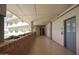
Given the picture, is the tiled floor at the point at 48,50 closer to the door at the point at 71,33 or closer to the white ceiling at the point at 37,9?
the door at the point at 71,33

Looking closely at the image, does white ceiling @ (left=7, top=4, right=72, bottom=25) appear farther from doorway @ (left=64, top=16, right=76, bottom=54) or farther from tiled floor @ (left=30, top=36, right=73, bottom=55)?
tiled floor @ (left=30, top=36, right=73, bottom=55)

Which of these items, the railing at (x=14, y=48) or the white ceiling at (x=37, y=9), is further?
the white ceiling at (x=37, y=9)

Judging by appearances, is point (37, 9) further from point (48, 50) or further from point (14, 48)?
point (14, 48)

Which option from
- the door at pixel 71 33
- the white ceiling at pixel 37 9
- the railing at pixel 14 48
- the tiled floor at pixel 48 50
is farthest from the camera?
the door at pixel 71 33

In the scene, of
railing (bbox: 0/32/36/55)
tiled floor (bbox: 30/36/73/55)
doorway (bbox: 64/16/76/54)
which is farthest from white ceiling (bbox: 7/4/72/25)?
tiled floor (bbox: 30/36/73/55)

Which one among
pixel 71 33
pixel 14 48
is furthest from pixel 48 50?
pixel 14 48

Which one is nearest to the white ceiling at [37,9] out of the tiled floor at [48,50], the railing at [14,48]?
the railing at [14,48]

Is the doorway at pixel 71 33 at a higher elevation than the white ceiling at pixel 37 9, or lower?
lower

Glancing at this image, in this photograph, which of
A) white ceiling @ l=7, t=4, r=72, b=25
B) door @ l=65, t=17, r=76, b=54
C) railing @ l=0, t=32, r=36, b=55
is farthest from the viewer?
door @ l=65, t=17, r=76, b=54

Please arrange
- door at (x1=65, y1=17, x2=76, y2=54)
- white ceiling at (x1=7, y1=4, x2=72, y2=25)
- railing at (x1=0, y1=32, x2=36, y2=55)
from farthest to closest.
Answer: door at (x1=65, y1=17, x2=76, y2=54), white ceiling at (x1=7, y1=4, x2=72, y2=25), railing at (x1=0, y1=32, x2=36, y2=55)
